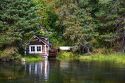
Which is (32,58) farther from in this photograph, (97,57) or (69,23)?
(97,57)

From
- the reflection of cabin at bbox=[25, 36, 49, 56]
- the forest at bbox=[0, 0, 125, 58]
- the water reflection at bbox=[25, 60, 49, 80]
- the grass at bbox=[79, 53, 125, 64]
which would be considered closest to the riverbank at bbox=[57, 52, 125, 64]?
the grass at bbox=[79, 53, 125, 64]

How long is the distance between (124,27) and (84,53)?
296 inches

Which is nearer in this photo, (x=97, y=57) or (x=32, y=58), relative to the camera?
(x=32, y=58)

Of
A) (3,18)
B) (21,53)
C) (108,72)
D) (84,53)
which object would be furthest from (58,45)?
(108,72)

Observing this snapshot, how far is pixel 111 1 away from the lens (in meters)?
59.4

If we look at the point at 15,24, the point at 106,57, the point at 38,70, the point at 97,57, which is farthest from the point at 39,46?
the point at 38,70

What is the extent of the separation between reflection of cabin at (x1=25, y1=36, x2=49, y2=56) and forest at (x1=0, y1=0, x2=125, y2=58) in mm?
1149

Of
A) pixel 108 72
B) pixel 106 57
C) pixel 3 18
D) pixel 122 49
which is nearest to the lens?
pixel 108 72

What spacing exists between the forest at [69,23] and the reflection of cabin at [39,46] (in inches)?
45.2

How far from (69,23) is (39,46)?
5.90 m

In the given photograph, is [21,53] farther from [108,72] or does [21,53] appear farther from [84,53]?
[108,72]

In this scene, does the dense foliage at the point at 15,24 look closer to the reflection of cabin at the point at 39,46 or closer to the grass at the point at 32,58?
the grass at the point at 32,58

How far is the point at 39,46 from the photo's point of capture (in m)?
58.7

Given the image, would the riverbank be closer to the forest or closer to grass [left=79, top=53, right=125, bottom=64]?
grass [left=79, top=53, right=125, bottom=64]
